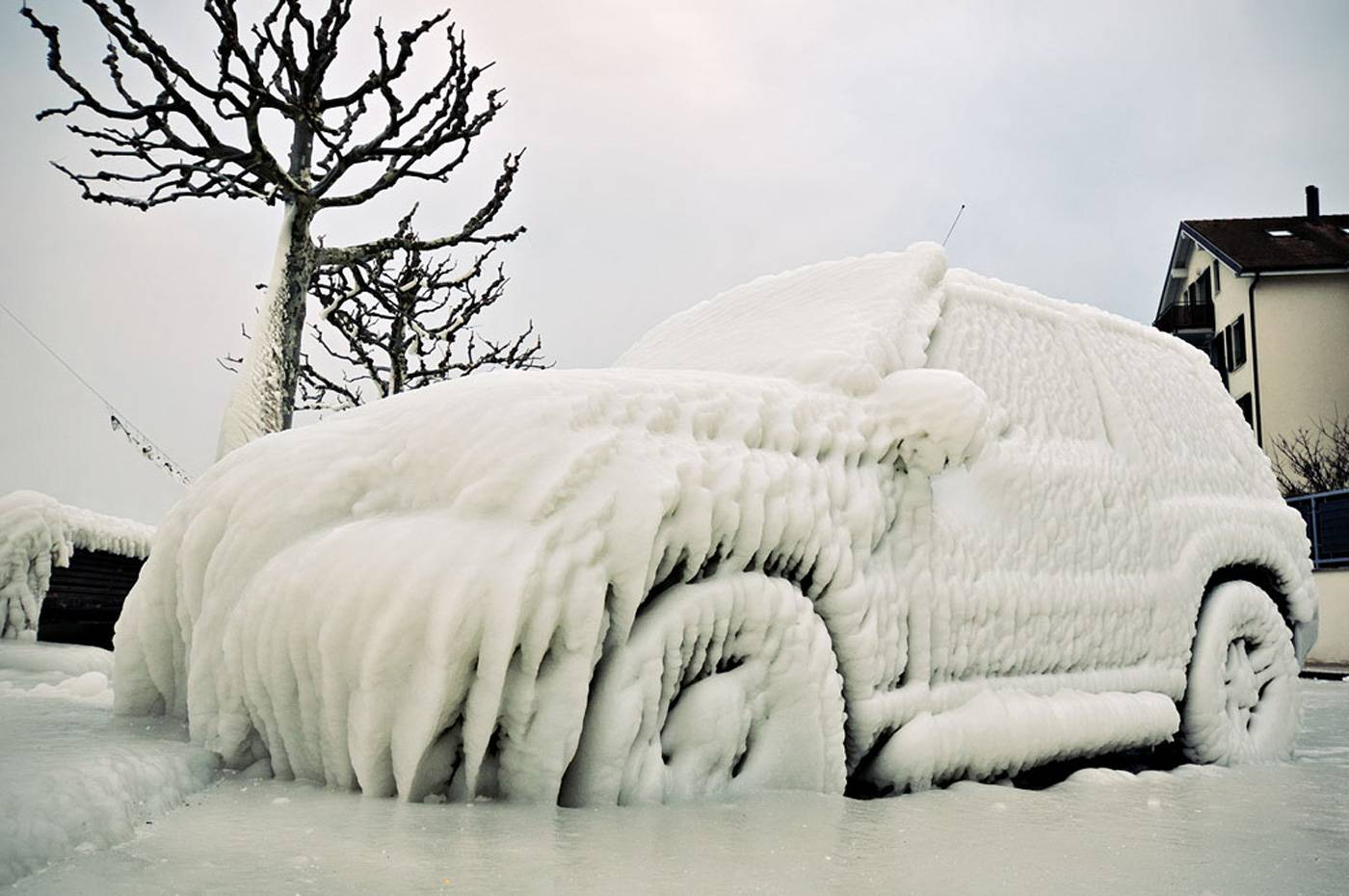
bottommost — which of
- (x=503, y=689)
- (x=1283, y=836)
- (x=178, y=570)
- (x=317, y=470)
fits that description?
(x=1283, y=836)

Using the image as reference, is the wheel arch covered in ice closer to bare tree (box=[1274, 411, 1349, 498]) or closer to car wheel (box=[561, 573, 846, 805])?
car wheel (box=[561, 573, 846, 805])

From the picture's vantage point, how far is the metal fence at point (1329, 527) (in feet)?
42.2

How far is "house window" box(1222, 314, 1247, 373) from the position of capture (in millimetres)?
21203

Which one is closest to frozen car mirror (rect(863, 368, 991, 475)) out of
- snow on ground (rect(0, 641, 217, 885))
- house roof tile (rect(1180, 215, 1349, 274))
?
snow on ground (rect(0, 641, 217, 885))

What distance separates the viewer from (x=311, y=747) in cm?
189

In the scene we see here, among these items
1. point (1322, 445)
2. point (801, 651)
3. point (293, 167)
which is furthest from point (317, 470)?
point (1322, 445)

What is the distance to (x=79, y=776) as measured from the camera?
152 centimetres

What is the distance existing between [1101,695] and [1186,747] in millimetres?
665

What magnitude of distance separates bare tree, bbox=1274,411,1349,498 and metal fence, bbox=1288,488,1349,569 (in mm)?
6412

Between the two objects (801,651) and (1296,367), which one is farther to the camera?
(1296,367)

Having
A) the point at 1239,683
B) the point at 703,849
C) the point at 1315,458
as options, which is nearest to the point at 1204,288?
the point at 1315,458

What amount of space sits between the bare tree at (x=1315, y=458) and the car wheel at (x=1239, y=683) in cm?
1758

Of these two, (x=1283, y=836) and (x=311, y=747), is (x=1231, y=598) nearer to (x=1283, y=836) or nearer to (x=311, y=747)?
(x=1283, y=836)

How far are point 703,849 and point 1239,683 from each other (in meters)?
3.00
